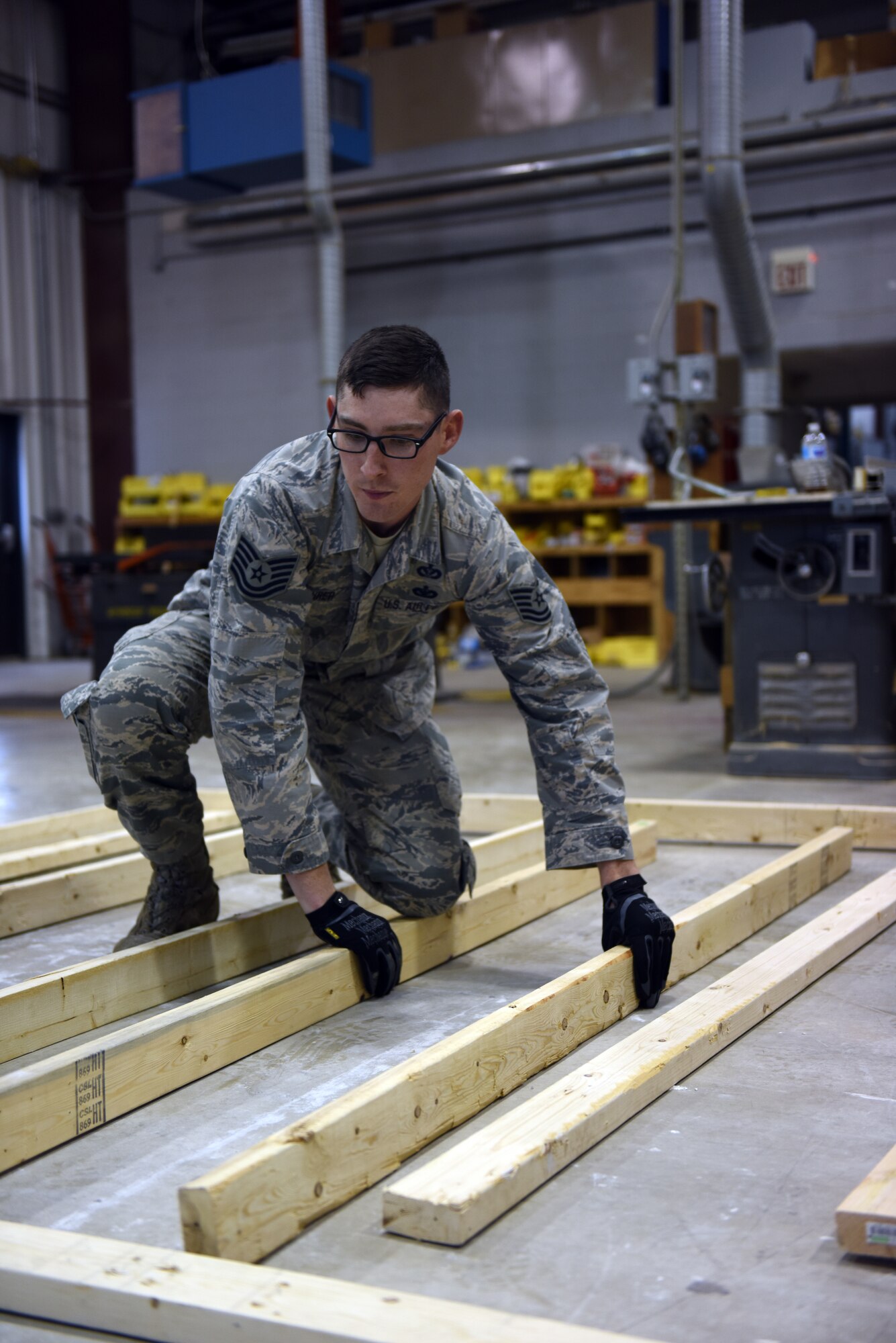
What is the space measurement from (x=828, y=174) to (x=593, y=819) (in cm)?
820

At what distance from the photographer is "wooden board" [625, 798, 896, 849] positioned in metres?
3.06

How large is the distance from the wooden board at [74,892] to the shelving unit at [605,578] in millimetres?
6769

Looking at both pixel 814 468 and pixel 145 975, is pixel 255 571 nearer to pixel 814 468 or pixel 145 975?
pixel 145 975

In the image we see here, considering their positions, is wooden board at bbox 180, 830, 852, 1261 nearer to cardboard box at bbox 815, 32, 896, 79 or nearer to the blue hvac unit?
the blue hvac unit

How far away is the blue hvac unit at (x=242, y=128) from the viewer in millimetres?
8758

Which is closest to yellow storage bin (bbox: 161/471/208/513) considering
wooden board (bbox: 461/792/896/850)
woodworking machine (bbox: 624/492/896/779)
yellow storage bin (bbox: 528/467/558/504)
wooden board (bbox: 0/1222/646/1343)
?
yellow storage bin (bbox: 528/467/558/504)

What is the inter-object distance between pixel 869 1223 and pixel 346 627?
1.18 m

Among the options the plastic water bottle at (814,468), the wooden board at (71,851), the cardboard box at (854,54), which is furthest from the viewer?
the cardboard box at (854,54)

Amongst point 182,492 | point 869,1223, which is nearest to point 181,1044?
point 869,1223

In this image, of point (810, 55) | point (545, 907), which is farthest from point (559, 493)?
point (545, 907)

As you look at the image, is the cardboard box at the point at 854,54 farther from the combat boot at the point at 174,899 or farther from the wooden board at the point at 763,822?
the combat boot at the point at 174,899

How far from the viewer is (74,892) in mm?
2570

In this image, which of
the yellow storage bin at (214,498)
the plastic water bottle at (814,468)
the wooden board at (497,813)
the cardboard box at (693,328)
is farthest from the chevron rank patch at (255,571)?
the yellow storage bin at (214,498)

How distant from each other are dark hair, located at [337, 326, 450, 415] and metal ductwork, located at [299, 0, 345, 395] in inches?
216
